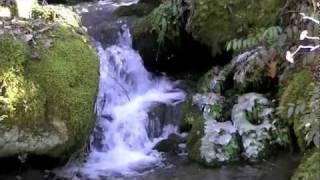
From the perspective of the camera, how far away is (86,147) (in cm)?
667

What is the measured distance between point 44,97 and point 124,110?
2.34 meters

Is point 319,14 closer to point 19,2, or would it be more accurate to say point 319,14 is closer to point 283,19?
point 283,19

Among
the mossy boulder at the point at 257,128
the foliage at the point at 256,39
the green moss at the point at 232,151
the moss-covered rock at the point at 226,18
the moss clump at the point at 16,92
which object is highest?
the moss-covered rock at the point at 226,18

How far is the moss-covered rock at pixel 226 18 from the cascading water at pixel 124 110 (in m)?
1.00

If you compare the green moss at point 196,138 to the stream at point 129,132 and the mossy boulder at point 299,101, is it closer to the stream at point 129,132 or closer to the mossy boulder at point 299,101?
the stream at point 129,132

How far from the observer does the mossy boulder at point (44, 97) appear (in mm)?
5359

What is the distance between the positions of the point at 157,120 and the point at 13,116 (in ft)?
8.15

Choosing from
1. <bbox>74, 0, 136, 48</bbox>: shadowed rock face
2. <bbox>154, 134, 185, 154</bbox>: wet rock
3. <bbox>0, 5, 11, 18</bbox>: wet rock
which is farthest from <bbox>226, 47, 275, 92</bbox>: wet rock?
<bbox>74, 0, 136, 48</bbox>: shadowed rock face

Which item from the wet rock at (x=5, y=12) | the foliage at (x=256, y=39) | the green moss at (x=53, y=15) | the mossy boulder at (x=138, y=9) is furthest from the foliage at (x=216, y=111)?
the mossy boulder at (x=138, y=9)

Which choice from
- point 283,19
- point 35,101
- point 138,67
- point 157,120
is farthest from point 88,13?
point 35,101

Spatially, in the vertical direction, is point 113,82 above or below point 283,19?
below

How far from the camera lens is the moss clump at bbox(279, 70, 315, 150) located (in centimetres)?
529

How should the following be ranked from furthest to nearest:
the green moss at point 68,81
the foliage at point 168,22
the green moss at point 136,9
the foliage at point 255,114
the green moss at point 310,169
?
the green moss at point 136,9 < the foliage at point 168,22 < the foliage at point 255,114 < the green moss at point 68,81 < the green moss at point 310,169

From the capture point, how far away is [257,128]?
20.2 ft
